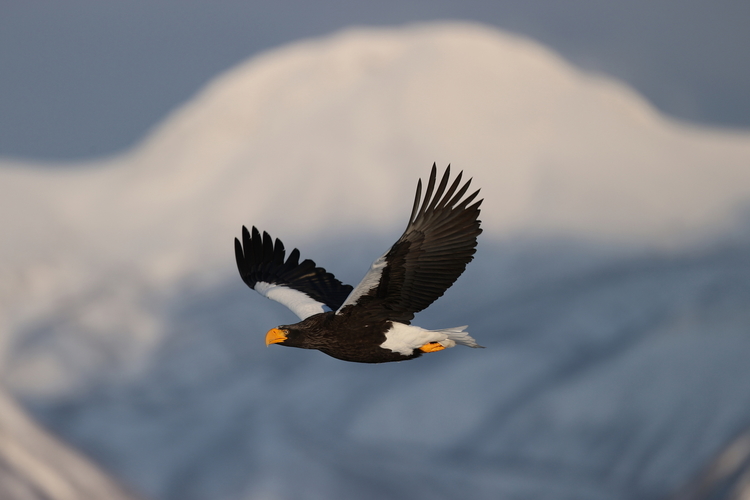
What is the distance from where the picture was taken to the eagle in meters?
10.9

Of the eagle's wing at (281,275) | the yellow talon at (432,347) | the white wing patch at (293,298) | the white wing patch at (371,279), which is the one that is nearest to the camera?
the white wing patch at (371,279)

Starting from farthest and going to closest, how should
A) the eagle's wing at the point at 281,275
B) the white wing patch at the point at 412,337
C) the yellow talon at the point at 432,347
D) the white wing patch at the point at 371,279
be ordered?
the eagle's wing at the point at 281,275, the yellow talon at the point at 432,347, the white wing patch at the point at 412,337, the white wing patch at the point at 371,279

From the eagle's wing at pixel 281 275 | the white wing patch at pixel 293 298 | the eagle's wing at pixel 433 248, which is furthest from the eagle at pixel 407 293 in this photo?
the eagle's wing at pixel 281 275

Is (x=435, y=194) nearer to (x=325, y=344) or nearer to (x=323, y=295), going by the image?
(x=325, y=344)

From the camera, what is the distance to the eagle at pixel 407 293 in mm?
10914

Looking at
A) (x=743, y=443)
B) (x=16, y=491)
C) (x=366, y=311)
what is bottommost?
(x=16, y=491)

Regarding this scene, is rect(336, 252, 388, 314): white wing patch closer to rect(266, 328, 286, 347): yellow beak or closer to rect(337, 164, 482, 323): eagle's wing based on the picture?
rect(337, 164, 482, 323): eagle's wing

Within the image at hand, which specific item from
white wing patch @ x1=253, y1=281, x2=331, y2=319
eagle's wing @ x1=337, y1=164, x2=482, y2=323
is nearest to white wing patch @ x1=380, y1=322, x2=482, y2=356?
eagle's wing @ x1=337, y1=164, x2=482, y2=323

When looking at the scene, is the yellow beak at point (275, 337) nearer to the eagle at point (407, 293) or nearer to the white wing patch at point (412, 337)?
the eagle at point (407, 293)

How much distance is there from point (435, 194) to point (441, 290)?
4.20 ft

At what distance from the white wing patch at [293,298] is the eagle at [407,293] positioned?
1.66m

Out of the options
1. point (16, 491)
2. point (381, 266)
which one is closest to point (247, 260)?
point (381, 266)

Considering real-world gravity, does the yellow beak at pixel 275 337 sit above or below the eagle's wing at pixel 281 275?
below

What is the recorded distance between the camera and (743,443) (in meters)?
60.5
